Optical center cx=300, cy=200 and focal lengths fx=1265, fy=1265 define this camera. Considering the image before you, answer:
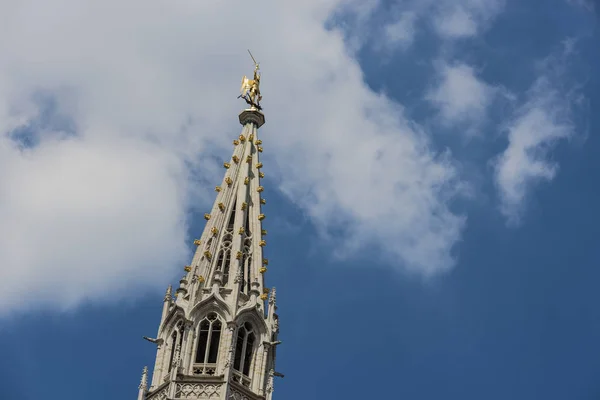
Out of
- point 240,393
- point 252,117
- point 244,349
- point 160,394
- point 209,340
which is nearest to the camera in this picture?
point 240,393

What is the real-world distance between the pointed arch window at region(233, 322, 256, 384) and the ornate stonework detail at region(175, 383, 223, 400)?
2.30 m

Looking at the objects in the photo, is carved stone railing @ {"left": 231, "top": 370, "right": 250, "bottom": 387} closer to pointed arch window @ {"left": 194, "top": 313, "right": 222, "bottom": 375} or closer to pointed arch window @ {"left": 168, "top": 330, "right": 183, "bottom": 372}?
pointed arch window @ {"left": 194, "top": 313, "right": 222, "bottom": 375}

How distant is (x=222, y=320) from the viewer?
76.1 m

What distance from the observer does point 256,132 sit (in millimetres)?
90875

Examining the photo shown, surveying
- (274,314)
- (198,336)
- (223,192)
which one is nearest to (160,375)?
(198,336)

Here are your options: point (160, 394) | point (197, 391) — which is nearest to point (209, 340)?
point (197, 391)

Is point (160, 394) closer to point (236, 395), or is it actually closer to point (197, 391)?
point (197, 391)

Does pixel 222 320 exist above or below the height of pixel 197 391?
above

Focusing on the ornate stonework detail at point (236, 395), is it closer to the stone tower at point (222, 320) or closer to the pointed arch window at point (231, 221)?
the stone tower at point (222, 320)

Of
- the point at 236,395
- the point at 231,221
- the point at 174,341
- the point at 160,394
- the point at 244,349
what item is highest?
the point at 231,221

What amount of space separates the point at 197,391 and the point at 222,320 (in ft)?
17.3

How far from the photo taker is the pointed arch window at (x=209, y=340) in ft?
246

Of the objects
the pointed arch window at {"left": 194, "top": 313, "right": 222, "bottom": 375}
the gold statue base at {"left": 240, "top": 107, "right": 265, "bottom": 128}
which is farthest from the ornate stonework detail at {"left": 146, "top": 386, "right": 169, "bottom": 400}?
the gold statue base at {"left": 240, "top": 107, "right": 265, "bottom": 128}

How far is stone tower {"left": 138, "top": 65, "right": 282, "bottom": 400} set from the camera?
7331 cm
